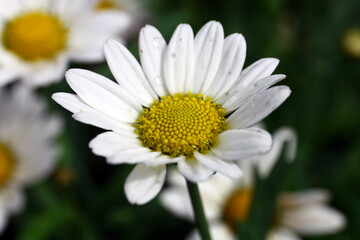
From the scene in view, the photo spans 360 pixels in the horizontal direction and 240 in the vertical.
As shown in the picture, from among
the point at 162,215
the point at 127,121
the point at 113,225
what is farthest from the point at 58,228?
the point at 127,121

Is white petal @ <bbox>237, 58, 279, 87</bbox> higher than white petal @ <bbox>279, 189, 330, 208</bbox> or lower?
higher

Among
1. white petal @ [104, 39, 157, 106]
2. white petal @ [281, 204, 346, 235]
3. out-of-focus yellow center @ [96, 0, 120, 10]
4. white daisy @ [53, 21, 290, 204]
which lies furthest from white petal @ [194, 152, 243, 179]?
out-of-focus yellow center @ [96, 0, 120, 10]

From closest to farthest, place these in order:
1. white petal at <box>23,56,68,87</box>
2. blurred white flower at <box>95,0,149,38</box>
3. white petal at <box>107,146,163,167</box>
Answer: white petal at <box>107,146,163,167</box>, white petal at <box>23,56,68,87</box>, blurred white flower at <box>95,0,149,38</box>

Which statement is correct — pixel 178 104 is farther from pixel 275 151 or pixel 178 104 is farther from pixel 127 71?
pixel 275 151

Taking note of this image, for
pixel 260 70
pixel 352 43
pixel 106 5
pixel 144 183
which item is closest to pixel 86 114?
pixel 144 183

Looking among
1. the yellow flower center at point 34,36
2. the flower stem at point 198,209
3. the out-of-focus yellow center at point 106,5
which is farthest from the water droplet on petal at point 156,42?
the out-of-focus yellow center at point 106,5

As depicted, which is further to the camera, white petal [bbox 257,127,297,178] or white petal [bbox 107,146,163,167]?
white petal [bbox 257,127,297,178]

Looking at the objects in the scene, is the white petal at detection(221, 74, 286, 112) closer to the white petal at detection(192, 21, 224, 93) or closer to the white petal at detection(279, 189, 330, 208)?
the white petal at detection(192, 21, 224, 93)
